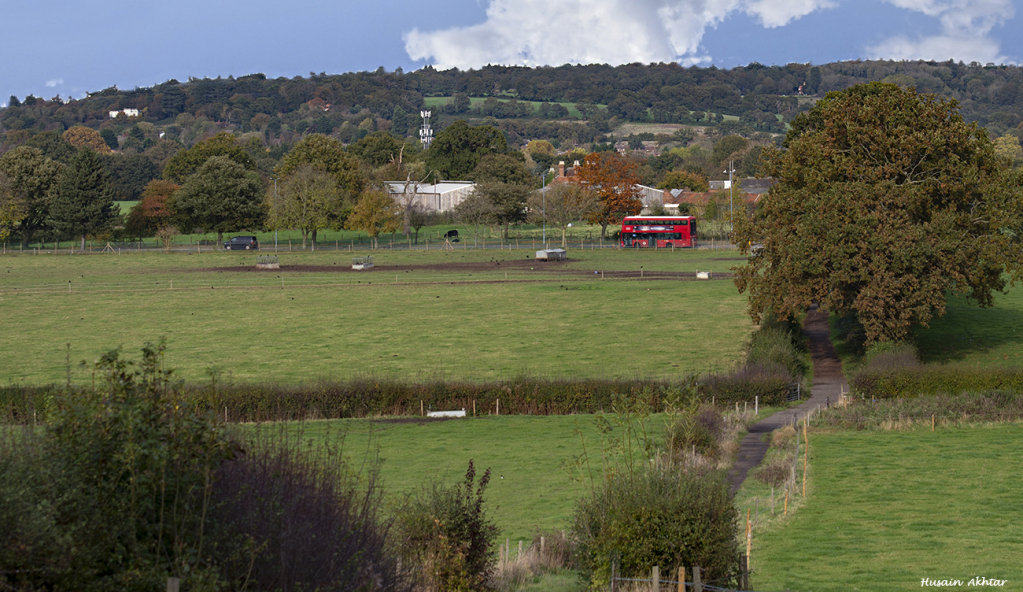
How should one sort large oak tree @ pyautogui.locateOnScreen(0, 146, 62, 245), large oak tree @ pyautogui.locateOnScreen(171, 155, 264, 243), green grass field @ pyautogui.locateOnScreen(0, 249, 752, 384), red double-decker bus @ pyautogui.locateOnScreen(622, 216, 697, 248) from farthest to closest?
large oak tree @ pyautogui.locateOnScreen(0, 146, 62, 245), red double-decker bus @ pyautogui.locateOnScreen(622, 216, 697, 248), large oak tree @ pyautogui.locateOnScreen(171, 155, 264, 243), green grass field @ pyautogui.locateOnScreen(0, 249, 752, 384)

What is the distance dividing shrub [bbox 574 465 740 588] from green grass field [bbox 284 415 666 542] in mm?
5901

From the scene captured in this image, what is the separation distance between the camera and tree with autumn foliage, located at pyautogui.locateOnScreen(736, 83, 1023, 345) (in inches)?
1582

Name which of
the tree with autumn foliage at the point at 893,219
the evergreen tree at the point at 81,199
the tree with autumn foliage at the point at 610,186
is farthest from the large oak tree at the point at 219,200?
the tree with autumn foliage at the point at 893,219

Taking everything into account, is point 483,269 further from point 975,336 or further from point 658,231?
point 975,336

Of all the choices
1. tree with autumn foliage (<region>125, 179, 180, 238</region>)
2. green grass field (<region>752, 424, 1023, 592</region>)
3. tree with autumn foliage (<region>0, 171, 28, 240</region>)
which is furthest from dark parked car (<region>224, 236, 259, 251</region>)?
green grass field (<region>752, 424, 1023, 592</region>)

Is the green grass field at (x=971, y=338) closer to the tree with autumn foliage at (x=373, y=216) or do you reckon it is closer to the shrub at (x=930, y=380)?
the shrub at (x=930, y=380)

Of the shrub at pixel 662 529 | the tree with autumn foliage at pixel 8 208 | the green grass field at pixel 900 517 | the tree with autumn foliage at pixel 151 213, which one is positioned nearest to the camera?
the shrub at pixel 662 529

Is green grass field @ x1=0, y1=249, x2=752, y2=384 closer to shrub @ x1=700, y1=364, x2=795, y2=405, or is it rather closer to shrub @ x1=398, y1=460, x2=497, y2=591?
shrub @ x1=700, y1=364, x2=795, y2=405

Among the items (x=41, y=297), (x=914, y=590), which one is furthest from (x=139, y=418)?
(x=41, y=297)

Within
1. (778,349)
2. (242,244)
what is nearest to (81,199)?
(242,244)

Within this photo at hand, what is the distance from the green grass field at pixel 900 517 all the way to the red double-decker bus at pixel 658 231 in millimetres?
83441

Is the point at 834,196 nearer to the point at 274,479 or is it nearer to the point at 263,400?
the point at 263,400

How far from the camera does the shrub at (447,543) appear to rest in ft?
40.7

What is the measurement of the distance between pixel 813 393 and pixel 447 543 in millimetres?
31827
